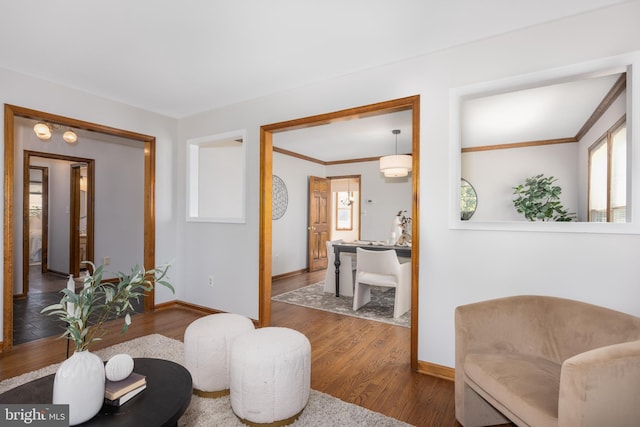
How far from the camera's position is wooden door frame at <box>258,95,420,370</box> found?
2469 mm

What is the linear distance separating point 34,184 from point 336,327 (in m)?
8.28

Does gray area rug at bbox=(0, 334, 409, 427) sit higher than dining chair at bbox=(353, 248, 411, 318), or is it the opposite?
dining chair at bbox=(353, 248, 411, 318)

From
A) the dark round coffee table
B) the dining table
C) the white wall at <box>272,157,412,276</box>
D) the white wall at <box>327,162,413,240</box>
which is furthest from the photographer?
the white wall at <box>327,162,413,240</box>

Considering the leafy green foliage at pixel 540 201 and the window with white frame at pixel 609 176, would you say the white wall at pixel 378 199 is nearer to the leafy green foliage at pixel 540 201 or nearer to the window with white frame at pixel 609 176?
the leafy green foliage at pixel 540 201

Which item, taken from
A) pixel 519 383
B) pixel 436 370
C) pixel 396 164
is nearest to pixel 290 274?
pixel 396 164

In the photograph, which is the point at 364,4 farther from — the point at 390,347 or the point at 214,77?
the point at 390,347

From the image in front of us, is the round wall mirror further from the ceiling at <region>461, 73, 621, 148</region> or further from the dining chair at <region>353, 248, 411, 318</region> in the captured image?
the dining chair at <region>353, 248, 411, 318</region>

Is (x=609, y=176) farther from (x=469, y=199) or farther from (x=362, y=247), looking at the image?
(x=362, y=247)

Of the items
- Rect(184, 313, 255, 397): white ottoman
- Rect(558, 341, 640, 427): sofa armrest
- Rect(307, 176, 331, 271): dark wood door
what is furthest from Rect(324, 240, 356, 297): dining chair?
Rect(558, 341, 640, 427): sofa armrest

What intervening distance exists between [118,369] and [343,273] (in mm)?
3621

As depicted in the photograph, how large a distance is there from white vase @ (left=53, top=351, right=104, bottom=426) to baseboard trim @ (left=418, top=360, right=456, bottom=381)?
2.08m

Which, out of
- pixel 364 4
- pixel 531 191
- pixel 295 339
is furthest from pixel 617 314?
pixel 531 191

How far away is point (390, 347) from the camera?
286 cm

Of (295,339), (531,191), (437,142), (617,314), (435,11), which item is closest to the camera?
(617,314)
